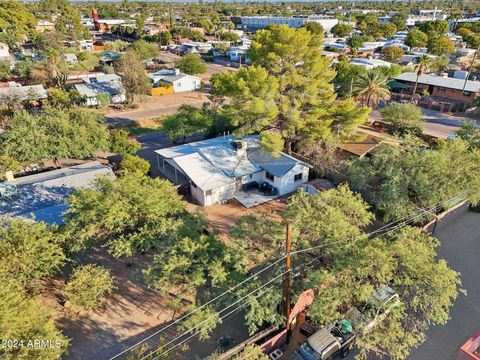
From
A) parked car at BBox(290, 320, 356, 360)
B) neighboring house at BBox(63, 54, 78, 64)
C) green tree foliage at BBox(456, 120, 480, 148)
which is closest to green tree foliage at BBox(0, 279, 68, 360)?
parked car at BBox(290, 320, 356, 360)

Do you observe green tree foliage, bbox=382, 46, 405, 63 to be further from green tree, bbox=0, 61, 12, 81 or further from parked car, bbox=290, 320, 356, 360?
green tree, bbox=0, 61, 12, 81

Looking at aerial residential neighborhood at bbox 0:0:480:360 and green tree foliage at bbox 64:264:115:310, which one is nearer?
aerial residential neighborhood at bbox 0:0:480:360

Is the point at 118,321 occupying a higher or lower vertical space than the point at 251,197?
lower

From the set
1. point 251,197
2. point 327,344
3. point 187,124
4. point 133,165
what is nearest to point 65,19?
point 187,124

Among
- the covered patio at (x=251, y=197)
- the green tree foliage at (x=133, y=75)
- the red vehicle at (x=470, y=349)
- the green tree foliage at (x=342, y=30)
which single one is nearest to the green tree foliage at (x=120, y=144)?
A: the covered patio at (x=251, y=197)

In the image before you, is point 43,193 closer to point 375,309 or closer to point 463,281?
point 375,309

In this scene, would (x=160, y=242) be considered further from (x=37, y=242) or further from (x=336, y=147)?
(x=336, y=147)

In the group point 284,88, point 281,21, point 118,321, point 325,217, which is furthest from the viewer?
point 281,21

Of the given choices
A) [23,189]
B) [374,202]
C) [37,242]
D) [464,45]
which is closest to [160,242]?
[37,242]
